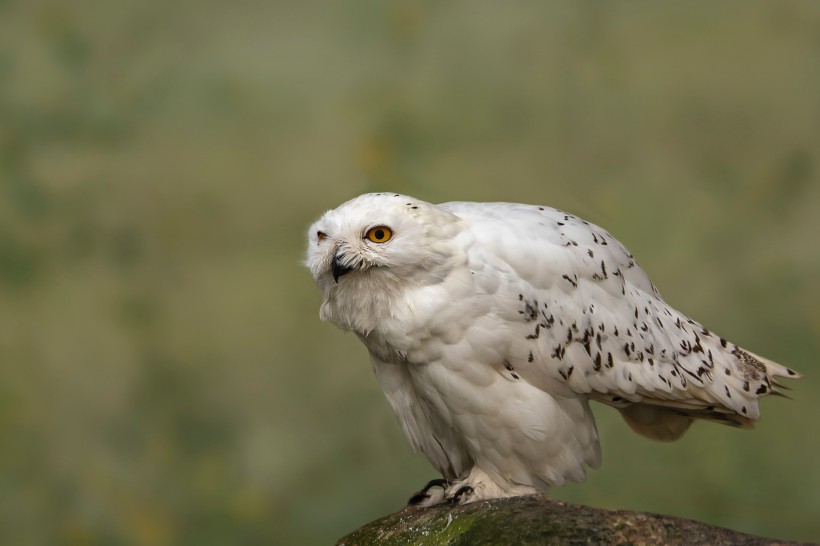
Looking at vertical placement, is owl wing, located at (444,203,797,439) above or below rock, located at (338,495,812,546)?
above

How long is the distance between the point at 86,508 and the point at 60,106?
1941 millimetres

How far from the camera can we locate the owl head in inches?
139

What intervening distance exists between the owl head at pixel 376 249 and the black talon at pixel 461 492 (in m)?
0.68

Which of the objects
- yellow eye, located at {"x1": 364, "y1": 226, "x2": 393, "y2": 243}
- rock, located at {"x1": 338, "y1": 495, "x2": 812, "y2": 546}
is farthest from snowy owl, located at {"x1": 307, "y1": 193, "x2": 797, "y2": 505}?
rock, located at {"x1": 338, "y1": 495, "x2": 812, "y2": 546}

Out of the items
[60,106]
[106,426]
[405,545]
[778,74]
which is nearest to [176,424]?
[106,426]

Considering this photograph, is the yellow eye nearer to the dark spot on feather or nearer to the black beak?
the black beak

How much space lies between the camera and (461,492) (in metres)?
3.91

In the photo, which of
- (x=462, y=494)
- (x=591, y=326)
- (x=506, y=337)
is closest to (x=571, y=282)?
(x=591, y=326)

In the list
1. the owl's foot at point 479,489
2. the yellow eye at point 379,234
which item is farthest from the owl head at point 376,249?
the owl's foot at point 479,489

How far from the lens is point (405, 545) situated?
3.67 meters

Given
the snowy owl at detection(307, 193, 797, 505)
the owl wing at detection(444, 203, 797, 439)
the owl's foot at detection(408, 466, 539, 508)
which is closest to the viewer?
the snowy owl at detection(307, 193, 797, 505)

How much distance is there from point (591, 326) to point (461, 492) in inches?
27.6

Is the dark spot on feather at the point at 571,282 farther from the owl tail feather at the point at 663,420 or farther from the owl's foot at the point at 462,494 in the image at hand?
the owl's foot at the point at 462,494

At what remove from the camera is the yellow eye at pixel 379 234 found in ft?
11.7
